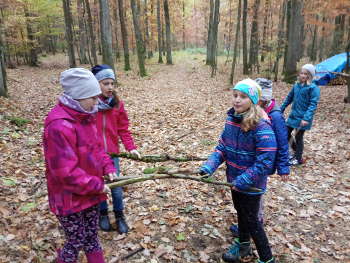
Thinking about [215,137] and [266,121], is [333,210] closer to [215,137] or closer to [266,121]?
[266,121]

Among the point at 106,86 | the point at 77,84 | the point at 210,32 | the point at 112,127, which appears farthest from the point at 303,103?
the point at 210,32

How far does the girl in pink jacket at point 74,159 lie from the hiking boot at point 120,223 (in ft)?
4.23

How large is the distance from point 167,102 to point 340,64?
10.3 m

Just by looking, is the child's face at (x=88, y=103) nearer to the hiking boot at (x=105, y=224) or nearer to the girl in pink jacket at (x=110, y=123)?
the girl in pink jacket at (x=110, y=123)

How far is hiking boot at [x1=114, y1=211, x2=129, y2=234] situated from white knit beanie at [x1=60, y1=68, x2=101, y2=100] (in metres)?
2.24

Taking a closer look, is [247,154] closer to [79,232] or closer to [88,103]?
[88,103]

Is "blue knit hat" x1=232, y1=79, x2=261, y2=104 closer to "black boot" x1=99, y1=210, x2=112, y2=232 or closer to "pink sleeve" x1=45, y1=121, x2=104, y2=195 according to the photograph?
"pink sleeve" x1=45, y1=121, x2=104, y2=195

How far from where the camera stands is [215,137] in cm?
795

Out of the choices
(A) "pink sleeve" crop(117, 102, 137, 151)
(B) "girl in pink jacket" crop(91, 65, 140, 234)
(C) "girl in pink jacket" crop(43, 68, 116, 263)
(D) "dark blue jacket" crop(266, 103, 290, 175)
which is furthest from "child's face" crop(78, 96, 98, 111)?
(D) "dark blue jacket" crop(266, 103, 290, 175)

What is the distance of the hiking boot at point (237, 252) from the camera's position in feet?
11.5

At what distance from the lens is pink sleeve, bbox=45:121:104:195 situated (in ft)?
Answer: 7.19

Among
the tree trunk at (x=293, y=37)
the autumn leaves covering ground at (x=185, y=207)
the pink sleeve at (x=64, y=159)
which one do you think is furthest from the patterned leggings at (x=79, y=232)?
the tree trunk at (x=293, y=37)

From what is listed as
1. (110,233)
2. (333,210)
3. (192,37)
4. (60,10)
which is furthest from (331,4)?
(192,37)

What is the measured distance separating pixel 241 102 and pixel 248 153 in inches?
23.1
